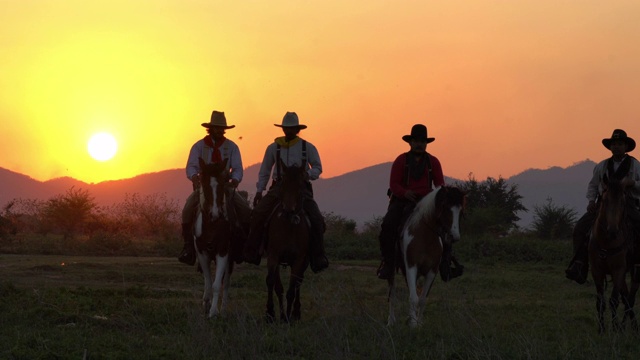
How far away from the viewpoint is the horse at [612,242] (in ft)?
37.7

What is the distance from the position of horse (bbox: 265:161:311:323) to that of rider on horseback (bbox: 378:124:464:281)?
1.08 m

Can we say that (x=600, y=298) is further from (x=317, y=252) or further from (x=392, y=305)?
(x=317, y=252)

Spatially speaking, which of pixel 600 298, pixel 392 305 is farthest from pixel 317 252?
pixel 600 298

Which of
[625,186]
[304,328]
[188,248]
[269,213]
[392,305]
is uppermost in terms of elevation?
[625,186]

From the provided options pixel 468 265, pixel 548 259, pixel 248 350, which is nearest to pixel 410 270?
pixel 248 350

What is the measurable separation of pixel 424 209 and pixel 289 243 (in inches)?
73.9

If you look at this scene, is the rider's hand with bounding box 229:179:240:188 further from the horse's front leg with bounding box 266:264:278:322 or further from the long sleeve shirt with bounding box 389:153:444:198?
the long sleeve shirt with bounding box 389:153:444:198

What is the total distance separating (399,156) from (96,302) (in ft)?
16.1

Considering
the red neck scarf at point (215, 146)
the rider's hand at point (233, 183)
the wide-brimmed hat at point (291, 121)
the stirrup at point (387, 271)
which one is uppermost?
the wide-brimmed hat at point (291, 121)

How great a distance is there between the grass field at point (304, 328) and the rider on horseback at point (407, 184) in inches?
26.1

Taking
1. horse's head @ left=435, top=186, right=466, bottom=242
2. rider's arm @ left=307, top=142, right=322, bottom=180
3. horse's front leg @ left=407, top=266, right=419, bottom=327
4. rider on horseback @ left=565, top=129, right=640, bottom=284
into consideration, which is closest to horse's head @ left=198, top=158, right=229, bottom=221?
rider's arm @ left=307, top=142, right=322, bottom=180

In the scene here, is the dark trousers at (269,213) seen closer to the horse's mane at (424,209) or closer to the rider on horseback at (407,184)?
the rider on horseback at (407,184)

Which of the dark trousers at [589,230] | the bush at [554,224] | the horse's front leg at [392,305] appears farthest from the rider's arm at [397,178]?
the bush at [554,224]

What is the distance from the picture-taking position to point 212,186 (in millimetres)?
12414
